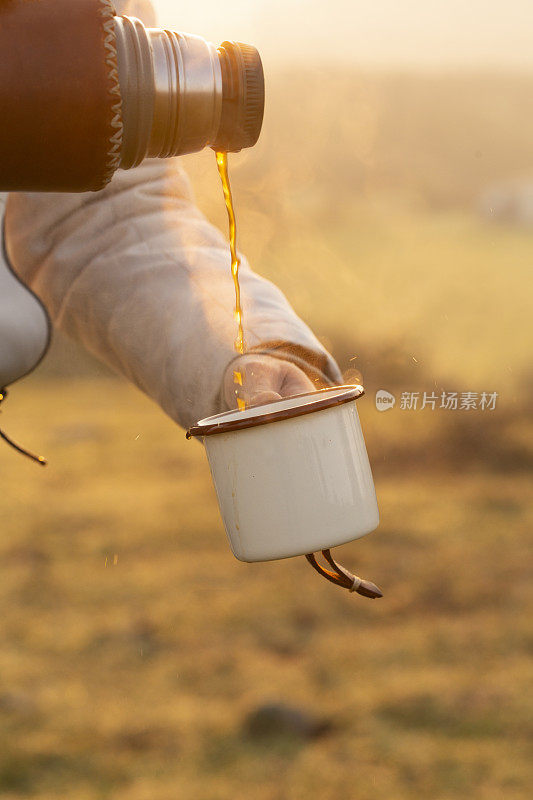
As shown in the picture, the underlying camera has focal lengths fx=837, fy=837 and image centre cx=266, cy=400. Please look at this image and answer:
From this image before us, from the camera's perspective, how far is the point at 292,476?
49cm

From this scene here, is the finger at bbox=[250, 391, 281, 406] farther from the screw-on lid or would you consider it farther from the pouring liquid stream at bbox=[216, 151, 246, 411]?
the screw-on lid

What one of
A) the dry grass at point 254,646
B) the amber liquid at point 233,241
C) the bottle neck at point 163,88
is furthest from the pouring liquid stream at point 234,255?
the dry grass at point 254,646

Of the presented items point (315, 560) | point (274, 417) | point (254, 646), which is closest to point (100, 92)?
point (274, 417)

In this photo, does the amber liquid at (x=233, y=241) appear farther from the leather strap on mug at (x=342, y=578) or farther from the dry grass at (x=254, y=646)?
the dry grass at (x=254, y=646)

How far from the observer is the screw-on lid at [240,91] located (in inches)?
16.7

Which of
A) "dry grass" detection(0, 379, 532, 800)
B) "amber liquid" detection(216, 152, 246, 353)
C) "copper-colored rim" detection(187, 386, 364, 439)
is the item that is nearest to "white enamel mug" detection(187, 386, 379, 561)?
"copper-colored rim" detection(187, 386, 364, 439)

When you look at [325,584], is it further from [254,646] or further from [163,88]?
[163,88]

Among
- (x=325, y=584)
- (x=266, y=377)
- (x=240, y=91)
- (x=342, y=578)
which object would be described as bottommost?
(x=325, y=584)

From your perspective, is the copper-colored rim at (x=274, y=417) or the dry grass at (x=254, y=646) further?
the dry grass at (x=254, y=646)

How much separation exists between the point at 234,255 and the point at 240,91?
0.52ft

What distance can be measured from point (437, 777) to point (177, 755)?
938 millimetres

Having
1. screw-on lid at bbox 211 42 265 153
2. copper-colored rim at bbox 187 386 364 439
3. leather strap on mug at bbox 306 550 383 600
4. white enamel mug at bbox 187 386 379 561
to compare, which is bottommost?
leather strap on mug at bbox 306 550 383 600

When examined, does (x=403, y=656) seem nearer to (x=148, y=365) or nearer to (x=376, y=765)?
(x=376, y=765)

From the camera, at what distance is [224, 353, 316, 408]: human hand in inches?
22.1
